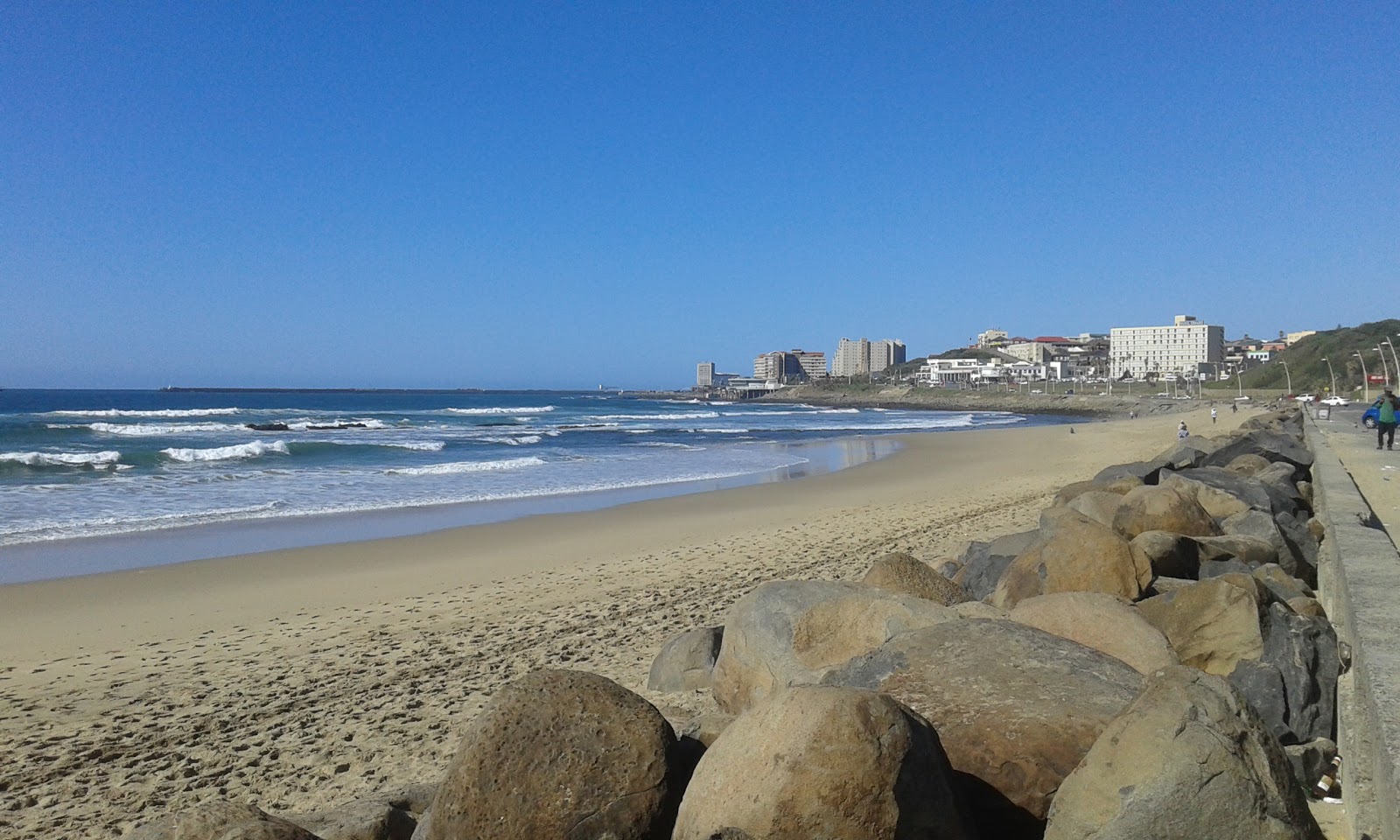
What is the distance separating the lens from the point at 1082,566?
5125mm

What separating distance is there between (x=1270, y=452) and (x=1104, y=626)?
10093 millimetres

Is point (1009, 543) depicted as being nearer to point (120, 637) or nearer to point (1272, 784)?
point (1272, 784)

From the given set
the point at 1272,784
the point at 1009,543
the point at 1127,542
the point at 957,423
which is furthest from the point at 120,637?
the point at 957,423

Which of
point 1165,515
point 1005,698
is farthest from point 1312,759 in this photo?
point 1165,515

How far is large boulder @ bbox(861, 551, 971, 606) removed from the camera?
537 cm

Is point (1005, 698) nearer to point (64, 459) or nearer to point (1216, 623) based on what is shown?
point (1216, 623)

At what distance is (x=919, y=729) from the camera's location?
2.66 m

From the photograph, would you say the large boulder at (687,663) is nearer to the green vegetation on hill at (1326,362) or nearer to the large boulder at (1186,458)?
the large boulder at (1186,458)

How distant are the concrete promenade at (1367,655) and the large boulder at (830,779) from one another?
109cm

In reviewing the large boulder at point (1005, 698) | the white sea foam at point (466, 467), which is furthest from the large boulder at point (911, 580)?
the white sea foam at point (466, 467)

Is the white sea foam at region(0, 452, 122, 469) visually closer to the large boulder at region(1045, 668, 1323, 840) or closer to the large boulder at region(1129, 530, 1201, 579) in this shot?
the large boulder at region(1129, 530, 1201, 579)

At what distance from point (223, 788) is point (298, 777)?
0.39 metres

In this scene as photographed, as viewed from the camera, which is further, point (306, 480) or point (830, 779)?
point (306, 480)

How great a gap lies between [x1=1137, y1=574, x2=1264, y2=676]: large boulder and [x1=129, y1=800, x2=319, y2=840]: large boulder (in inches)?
142
